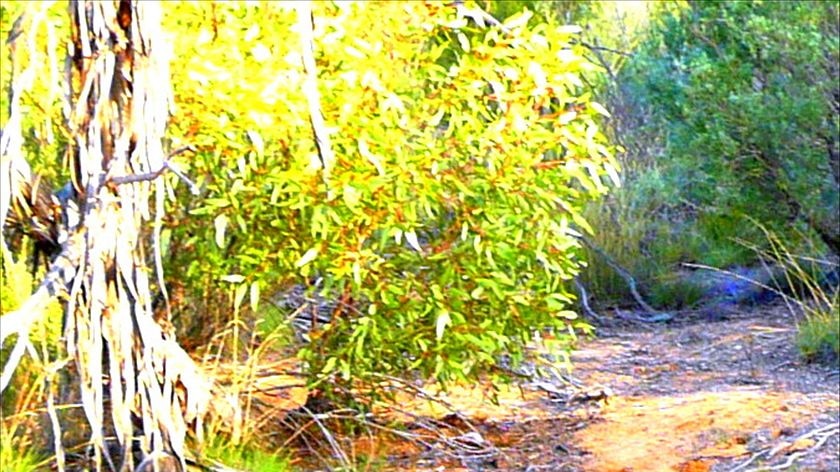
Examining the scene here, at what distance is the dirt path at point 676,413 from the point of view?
530 centimetres

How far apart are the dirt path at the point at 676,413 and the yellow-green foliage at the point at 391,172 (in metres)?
0.57

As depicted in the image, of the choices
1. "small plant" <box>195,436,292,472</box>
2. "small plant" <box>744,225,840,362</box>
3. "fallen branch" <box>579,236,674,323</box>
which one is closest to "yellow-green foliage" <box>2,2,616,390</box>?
"small plant" <box>195,436,292,472</box>

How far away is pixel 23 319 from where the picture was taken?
11.4 feet

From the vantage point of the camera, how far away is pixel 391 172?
4.94 metres

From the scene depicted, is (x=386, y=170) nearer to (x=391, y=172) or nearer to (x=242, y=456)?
(x=391, y=172)

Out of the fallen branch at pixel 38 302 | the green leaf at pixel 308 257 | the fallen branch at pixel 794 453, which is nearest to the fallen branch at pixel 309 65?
the fallen branch at pixel 38 302

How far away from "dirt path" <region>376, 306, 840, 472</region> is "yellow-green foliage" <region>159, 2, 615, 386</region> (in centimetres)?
57

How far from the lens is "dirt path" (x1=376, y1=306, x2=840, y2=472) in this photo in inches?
209

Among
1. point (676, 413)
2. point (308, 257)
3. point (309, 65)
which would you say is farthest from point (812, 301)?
point (309, 65)

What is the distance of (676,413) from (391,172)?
2.01 metres

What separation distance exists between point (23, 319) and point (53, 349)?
2.33 m

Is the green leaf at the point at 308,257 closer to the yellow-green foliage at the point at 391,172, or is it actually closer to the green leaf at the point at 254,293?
the yellow-green foliage at the point at 391,172

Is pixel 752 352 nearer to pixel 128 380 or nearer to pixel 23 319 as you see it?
pixel 128 380

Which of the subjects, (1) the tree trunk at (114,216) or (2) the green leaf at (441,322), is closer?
(1) the tree trunk at (114,216)
